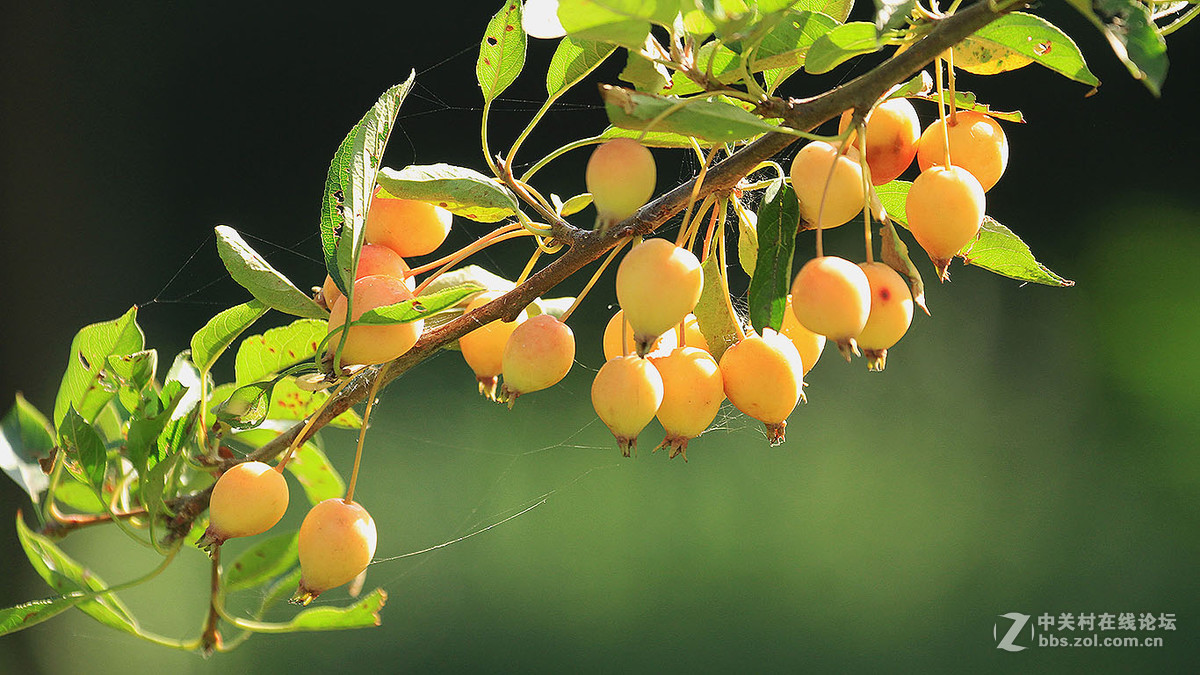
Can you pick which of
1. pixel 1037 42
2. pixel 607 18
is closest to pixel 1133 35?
pixel 1037 42

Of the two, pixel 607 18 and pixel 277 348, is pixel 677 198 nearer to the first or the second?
pixel 607 18

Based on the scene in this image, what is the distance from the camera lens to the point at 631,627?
1451mm

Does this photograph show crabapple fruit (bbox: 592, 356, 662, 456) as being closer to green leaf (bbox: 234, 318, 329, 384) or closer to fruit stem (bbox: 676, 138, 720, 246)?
fruit stem (bbox: 676, 138, 720, 246)

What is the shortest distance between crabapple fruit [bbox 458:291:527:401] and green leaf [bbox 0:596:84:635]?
23 cm

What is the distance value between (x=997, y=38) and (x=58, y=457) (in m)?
0.47

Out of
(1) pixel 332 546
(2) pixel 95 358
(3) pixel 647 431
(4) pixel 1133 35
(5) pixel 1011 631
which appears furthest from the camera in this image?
(3) pixel 647 431

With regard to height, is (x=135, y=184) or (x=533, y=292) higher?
(x=533, y=292)

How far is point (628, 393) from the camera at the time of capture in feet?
1.19

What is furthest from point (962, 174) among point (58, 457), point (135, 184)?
point (135, 184)

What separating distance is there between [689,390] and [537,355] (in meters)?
0.06

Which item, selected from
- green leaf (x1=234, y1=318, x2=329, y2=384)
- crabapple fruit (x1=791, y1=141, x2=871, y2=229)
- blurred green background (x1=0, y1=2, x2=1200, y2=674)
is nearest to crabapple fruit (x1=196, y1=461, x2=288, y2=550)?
green leaf (x1=234, y1=318, x2=329, y2=384)

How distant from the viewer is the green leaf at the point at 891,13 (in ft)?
0.95

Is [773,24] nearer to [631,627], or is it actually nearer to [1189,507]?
[631,627]

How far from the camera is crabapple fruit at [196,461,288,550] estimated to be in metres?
0.39
